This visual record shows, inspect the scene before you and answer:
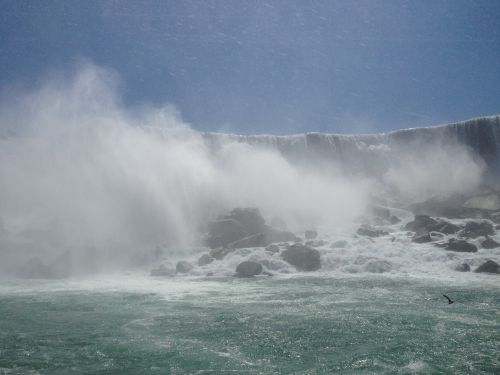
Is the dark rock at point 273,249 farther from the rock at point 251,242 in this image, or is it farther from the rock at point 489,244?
the rock at point 489,244

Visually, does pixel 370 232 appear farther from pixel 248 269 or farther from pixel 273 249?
pixel 248 269

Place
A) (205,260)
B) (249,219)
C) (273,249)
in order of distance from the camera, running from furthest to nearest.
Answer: (249,219) → (273,249) → (205,260)

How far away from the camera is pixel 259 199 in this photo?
3170cm

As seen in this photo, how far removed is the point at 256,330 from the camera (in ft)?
29.5

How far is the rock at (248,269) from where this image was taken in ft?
59.5

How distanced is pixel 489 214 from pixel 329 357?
25484mm

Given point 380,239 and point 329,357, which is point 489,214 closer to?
point 380,239

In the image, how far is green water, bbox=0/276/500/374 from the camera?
6816mm

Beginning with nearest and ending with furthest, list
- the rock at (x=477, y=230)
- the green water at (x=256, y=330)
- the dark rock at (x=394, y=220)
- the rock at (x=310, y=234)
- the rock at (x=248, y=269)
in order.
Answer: the green water at (x=256, y=330)
the rock at (x=248, y=269)
the rock at (x=477, y=230)
the rock at (x=310, y=234)
the dark rock at (x=394, y=220)

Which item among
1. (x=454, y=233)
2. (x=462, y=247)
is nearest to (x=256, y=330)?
(x=462, y=247)

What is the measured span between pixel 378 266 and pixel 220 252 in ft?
25.9

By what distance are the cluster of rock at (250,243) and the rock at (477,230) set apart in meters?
8.26

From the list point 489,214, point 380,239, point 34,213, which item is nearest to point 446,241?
point 380,239

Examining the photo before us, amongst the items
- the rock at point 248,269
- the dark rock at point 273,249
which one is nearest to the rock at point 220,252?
the dark rock at point 273,249
